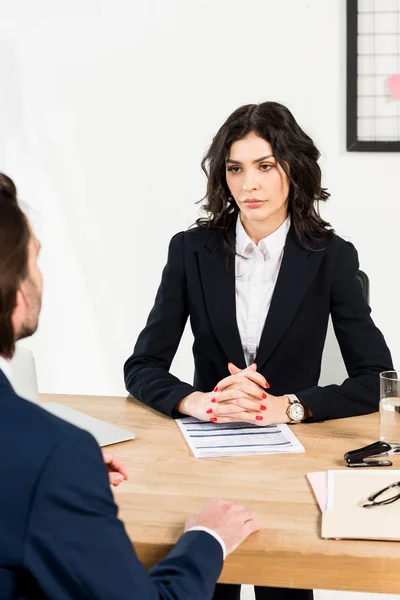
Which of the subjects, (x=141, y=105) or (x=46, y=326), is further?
(x=46, y=326)

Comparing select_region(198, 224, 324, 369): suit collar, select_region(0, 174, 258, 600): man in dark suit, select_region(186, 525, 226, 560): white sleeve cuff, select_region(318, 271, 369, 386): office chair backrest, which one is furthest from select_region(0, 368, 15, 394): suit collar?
select_region(318, 271, 369, 386): office chair backrest

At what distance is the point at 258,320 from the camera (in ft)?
7.49

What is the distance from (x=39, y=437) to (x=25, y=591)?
0.67 ft

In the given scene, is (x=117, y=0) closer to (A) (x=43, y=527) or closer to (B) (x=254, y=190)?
(B) (x=254, y=190)

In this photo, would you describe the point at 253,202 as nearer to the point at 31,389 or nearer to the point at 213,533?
the point at 31,389

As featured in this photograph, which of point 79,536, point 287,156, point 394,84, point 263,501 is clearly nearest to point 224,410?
point 263,501

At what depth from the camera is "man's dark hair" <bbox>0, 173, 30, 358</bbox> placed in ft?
3.47

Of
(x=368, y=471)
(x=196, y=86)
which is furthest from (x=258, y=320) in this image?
(x=196, y=86)

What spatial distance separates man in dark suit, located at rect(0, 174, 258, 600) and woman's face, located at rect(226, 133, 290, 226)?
114 centimetres

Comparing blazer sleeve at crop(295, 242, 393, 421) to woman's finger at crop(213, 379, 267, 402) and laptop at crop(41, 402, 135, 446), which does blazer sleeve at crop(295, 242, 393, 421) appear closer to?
woman's finger at crop(213, 379, 267, 402)

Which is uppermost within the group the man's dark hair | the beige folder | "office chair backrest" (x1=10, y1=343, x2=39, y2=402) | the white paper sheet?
the man's dark hair

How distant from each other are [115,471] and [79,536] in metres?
0.49

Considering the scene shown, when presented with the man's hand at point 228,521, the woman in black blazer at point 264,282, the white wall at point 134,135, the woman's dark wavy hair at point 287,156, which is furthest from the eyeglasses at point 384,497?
the white wall at point 134,135

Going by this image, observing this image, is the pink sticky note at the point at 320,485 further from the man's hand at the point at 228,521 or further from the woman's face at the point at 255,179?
the woman's face at the point at 255,179
